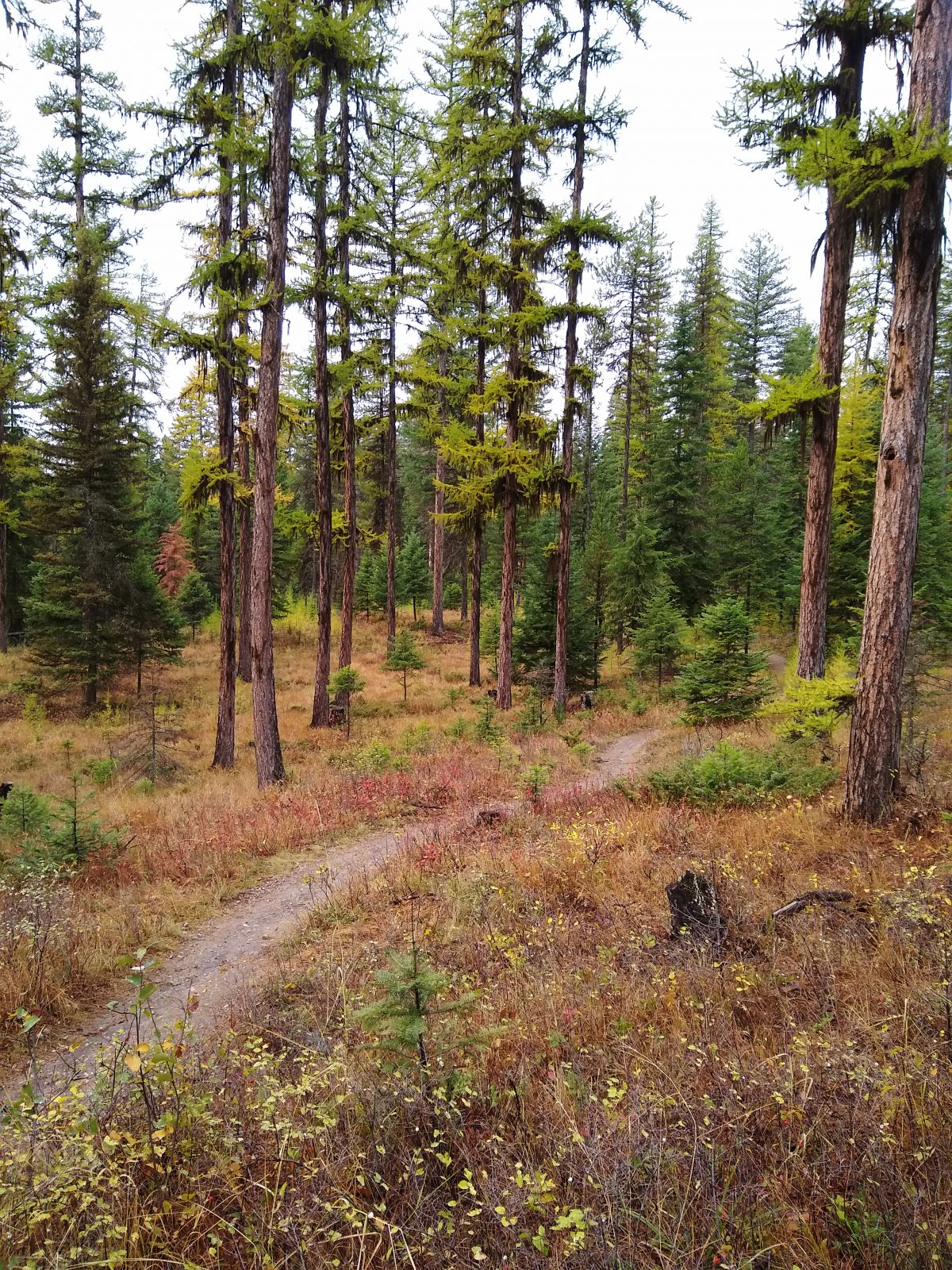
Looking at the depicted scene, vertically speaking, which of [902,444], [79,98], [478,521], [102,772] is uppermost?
[79,98]

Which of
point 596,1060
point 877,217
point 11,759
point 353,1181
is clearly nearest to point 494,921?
point 596,1060

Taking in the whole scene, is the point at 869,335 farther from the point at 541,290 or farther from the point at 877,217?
the point at 877,217

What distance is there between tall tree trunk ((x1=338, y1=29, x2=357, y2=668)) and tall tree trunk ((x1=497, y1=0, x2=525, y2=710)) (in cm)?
440

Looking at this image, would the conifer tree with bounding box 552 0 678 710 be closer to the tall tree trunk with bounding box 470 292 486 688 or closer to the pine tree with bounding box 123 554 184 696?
the tall tree trunk with bounding box 470 292 486 688

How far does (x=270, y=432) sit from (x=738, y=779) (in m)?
10.0

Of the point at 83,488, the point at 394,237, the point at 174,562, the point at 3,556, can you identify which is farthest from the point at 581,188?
the point at 174,562

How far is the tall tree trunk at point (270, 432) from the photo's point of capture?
10.8 m

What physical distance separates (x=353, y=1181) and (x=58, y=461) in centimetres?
2324

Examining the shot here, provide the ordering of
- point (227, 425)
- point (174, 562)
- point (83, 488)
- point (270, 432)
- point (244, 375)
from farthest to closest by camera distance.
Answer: point (174, 562) → point (83, 488) → point (227, 425) → point (244, 375) → point (270, 432)

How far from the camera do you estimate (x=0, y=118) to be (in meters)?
19.4

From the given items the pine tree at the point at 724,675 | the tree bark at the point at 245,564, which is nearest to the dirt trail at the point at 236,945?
the pine tree at the point at 724,675

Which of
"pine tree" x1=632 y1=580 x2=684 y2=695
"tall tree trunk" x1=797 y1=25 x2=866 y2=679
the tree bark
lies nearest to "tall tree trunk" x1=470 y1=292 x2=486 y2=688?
"pine tree" x1=632 y1=580 x2=684 y2=695

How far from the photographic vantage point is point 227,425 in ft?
45.3

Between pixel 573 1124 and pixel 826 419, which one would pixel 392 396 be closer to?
pixel 826 419
